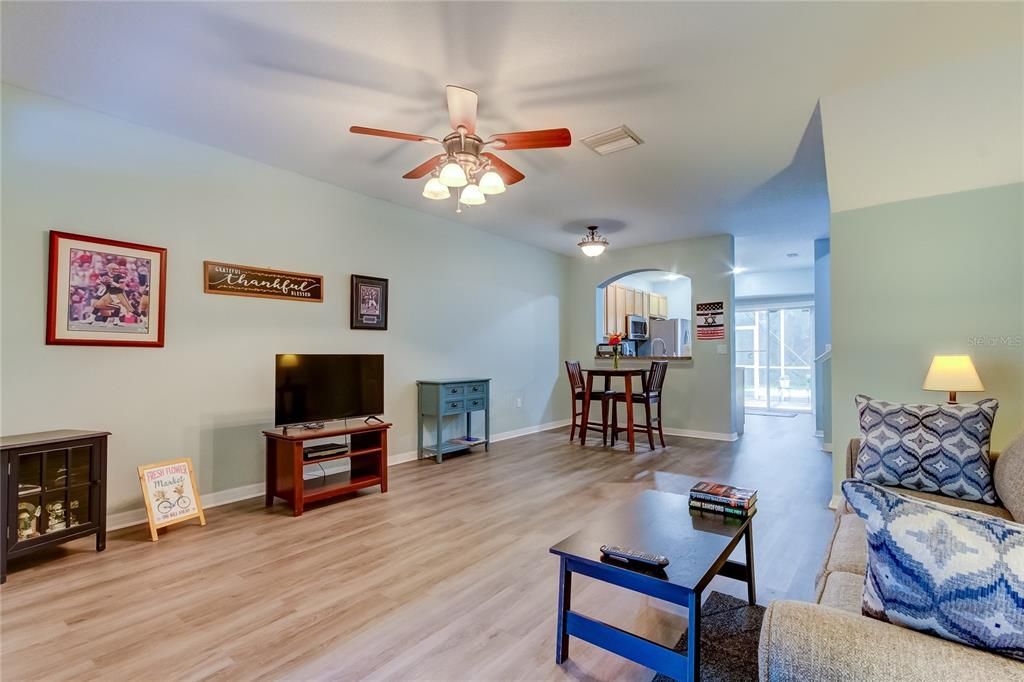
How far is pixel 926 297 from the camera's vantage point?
2.80 meters

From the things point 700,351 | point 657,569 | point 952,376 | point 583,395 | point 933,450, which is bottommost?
point 657,569

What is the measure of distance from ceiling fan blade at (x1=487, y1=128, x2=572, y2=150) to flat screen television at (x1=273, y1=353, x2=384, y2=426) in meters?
2.10

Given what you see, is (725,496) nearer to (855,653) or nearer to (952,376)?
(855,653)

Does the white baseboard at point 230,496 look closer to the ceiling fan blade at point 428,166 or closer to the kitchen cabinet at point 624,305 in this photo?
the ceiling fan blade at point 428,166

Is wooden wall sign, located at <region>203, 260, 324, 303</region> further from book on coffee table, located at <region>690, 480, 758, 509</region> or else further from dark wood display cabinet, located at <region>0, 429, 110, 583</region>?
book on coffee table, located at <region>690, 480, 758, 509</region>

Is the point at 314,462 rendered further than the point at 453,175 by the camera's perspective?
Yes

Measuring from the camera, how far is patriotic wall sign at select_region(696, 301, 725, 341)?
5.96 m

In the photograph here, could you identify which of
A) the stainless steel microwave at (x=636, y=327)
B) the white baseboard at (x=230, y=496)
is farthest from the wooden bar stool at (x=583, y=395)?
the stainless steel microwave at (x=636, y=327)

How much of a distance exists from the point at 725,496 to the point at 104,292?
12.1 ft

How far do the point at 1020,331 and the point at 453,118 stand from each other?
329 cm

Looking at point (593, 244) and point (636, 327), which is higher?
point (593, 244)

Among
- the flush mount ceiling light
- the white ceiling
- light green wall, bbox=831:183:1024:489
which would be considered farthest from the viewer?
the flush mount ceiling light

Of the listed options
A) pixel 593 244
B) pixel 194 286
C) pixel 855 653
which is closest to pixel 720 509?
pixel 855 653

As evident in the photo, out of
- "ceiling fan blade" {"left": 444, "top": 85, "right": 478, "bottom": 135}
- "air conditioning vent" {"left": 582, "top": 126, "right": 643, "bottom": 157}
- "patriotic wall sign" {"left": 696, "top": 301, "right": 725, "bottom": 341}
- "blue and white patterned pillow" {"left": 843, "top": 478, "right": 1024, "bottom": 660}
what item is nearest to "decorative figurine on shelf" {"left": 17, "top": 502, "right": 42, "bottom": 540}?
"ceiling fan blade" {"left": 444, "top": 85, "right": 478, "bottom": 135}
